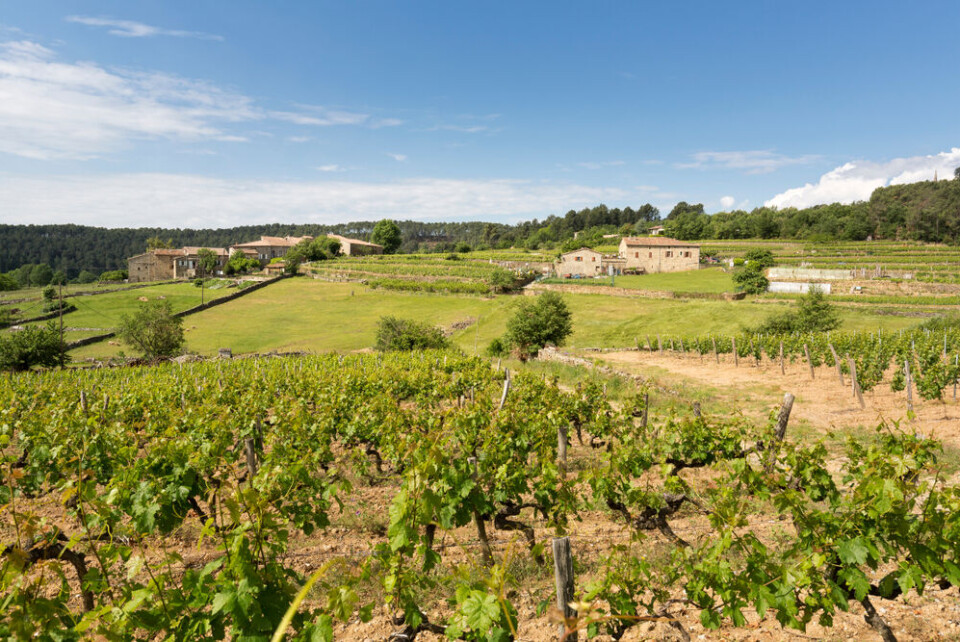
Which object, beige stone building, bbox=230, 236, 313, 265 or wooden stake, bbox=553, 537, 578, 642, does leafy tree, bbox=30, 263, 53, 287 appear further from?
wooden stake, bbox=553, 537, 578, 642

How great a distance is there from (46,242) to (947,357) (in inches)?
7401

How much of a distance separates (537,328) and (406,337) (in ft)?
27.0

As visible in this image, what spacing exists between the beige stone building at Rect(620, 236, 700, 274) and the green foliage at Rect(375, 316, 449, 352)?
4518 cm

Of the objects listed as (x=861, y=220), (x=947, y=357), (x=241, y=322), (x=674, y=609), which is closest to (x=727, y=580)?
(x=674, y=609)

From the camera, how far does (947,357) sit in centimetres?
1842

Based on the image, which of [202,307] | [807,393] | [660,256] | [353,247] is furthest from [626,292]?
[353,247]

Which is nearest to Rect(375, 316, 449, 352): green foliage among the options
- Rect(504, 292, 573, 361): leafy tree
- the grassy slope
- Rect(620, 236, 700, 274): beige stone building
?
the grassy slope

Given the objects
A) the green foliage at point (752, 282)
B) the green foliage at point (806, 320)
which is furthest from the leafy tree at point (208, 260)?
the green foliage at point (806, 320)

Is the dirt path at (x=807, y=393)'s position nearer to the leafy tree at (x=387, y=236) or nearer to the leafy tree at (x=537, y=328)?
the leafy tree at (x=537, y=328)

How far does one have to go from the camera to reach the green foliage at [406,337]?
3042 cm

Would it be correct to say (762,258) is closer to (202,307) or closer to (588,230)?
(202,307)

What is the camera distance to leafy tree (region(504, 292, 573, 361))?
2817 centimetres

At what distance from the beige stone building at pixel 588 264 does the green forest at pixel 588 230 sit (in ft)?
86.0

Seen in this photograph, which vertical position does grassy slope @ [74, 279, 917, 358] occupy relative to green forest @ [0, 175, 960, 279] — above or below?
below
